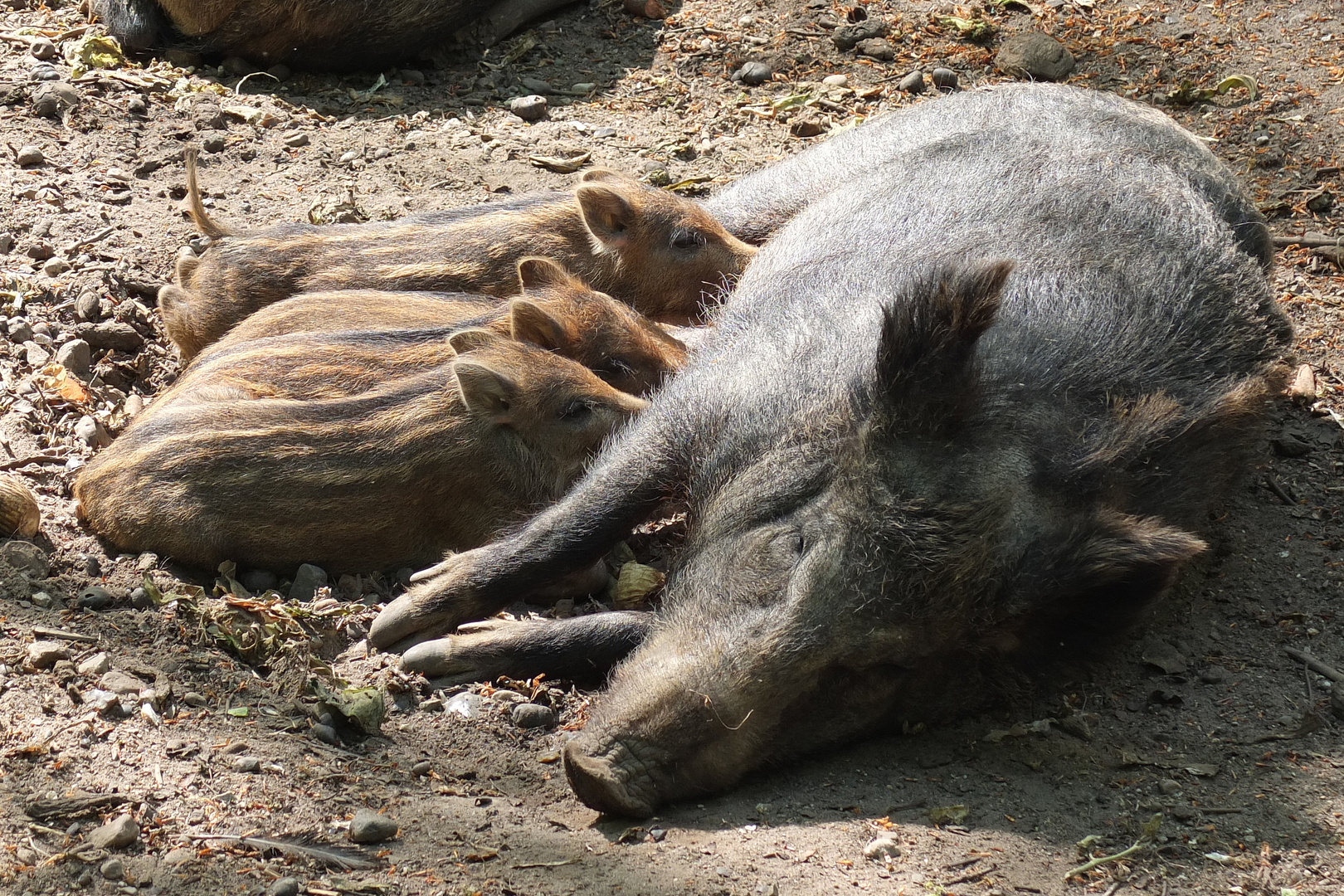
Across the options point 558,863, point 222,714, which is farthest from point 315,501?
point 558,863

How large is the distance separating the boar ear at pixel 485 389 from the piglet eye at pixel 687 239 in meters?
1.28

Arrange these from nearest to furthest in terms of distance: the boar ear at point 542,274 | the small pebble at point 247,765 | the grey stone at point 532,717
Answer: the small pebble at point 247,765, the grey stone at point 532,717, the boar ear at point 542,274

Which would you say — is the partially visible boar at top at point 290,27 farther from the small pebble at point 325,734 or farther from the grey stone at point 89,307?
the small pebble at point 325,734

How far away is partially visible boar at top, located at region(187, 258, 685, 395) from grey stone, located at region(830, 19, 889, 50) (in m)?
2.80

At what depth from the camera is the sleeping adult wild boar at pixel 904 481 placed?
116 inches

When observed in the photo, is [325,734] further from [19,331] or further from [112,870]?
[19,331]

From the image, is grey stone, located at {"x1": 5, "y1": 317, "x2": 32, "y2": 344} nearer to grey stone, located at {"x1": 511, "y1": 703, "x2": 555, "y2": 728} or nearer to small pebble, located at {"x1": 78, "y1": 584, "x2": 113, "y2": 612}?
small pebble, located at {"x1": 78, "y1": 584, "x2": 113, "y2": 612}

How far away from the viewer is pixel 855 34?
21.8 ft

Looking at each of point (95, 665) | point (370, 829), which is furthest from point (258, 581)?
point (370, 829)

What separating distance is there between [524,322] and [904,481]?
5.55 ft

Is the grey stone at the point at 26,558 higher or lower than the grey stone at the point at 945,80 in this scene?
lower

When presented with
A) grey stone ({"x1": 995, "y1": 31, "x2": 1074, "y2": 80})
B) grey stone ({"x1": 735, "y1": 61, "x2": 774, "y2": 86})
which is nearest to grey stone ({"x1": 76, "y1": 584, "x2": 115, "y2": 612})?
grey stone ({"x1": 735, "y1": 61, "x2": 774, "y2": 86})

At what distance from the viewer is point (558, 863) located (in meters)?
2.62

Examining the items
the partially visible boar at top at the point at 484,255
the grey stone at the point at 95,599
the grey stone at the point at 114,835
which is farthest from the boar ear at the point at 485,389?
the grey stone at the point at 114,835
